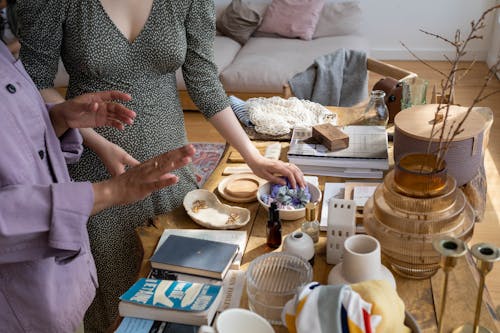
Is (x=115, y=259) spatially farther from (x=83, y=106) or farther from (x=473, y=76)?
(x=473, y=76)

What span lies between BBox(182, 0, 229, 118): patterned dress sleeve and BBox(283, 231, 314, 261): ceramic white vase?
0.60m

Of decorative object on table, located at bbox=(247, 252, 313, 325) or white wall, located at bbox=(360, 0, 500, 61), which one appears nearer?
decorative object on table, located at bbox=(247, 252, 313, 325)

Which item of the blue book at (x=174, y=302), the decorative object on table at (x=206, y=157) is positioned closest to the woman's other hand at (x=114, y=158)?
the blue book at (x=174, y=302)

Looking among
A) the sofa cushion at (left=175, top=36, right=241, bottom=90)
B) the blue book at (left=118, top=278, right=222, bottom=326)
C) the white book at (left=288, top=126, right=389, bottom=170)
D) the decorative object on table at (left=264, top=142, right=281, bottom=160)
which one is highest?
the blue book at (left=118, top=278, right=222, bottom=326)

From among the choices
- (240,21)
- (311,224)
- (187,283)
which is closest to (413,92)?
(311,224)

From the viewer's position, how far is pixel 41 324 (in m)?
1.31

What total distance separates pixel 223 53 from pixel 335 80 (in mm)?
1957

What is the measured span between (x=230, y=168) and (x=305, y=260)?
0.66 m

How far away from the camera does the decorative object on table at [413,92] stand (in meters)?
2.06

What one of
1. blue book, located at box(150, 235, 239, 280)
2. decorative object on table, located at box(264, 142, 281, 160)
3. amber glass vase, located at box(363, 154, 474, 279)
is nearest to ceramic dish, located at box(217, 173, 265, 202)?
decorative object on table, located at box(264, 142, 281, 160)

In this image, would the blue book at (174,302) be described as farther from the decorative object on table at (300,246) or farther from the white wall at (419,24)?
the white wall at (419,24)

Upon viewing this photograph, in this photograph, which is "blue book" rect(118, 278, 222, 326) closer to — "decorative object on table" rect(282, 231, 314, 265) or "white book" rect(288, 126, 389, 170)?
"decorative object on table" rect(282, 231, 314, 265)

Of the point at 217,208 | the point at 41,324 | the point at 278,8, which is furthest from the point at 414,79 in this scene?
the point at 278,8

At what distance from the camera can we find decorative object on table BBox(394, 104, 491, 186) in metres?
1.50
